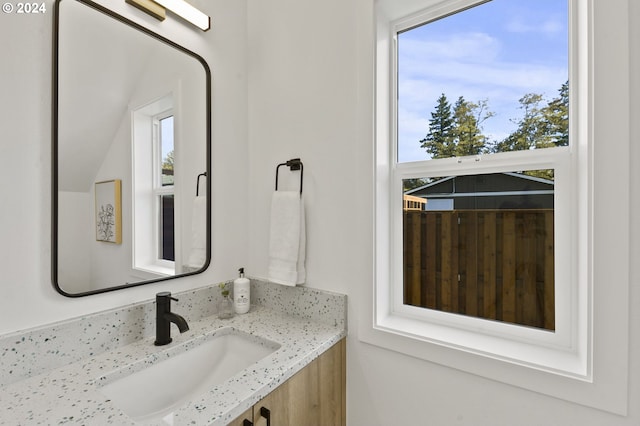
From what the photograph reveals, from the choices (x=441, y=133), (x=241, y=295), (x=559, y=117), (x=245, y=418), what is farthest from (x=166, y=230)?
(x=559, y=117)

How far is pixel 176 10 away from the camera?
3.95 ft

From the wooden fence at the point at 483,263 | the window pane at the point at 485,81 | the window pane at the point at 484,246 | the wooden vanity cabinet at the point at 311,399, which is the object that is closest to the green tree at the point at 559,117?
the window pane at the point at 485,81

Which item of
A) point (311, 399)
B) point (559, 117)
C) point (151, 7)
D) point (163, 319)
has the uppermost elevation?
point (151, 7)

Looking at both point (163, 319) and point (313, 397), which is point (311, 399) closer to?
point (313, 397)

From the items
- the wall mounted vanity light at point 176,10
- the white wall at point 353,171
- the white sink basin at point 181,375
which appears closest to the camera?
the white wall at point 353,171

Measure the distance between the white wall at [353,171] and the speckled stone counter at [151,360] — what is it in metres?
0.15

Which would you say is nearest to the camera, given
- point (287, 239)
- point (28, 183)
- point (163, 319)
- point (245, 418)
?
Result: point (245, 418)

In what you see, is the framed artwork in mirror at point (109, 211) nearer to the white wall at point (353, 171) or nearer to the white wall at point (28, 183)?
the white wall at point (28, 183)

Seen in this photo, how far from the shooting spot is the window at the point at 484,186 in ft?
3.18

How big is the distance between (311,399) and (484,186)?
1.00m

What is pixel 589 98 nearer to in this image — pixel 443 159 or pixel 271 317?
pixel 443 159

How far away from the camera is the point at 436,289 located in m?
1.23

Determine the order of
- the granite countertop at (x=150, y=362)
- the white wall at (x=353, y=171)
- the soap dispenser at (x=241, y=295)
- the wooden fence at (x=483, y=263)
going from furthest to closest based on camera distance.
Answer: the soap dispenser at (x=241, y=295), the wooden fence at (x=483, y=263), the white wall at (x=353, y=171), the granite countertop at (x=150, y=362)

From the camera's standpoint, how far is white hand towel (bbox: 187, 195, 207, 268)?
1327mm
